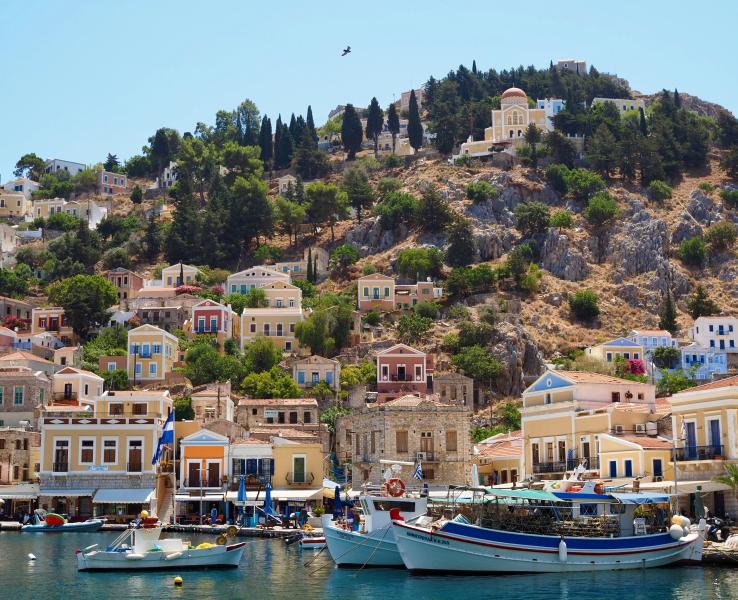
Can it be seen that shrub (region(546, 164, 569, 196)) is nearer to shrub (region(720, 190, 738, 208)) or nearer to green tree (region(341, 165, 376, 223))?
shrub (region(720, 190, 738, 208))

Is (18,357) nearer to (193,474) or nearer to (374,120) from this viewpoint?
(193,474)

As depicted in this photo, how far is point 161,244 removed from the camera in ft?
427

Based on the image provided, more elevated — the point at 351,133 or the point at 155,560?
the point at 351,133

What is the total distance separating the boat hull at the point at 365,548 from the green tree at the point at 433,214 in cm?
8285

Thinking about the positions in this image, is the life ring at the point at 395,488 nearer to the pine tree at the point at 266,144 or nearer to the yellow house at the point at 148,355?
the yellow house at the point at 148,355

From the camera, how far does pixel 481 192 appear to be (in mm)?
127312

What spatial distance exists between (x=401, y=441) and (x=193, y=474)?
1307 centimetres

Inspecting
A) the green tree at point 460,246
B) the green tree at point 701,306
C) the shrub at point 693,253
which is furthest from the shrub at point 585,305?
the shrub at point 693,253

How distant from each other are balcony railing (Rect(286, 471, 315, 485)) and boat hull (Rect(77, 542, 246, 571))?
81.1 ft

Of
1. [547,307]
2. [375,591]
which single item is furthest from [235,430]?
[547,307]

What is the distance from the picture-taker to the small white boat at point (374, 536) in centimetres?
Result: 4056

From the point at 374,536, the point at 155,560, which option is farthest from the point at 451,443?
the point at 155,560

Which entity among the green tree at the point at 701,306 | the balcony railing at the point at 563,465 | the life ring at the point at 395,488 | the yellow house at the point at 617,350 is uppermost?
the green tree at the point at 701,306

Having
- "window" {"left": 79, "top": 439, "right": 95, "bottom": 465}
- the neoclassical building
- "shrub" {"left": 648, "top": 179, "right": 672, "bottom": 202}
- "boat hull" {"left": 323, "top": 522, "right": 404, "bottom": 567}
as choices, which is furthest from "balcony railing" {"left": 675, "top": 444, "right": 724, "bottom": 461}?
the neoclassical building
